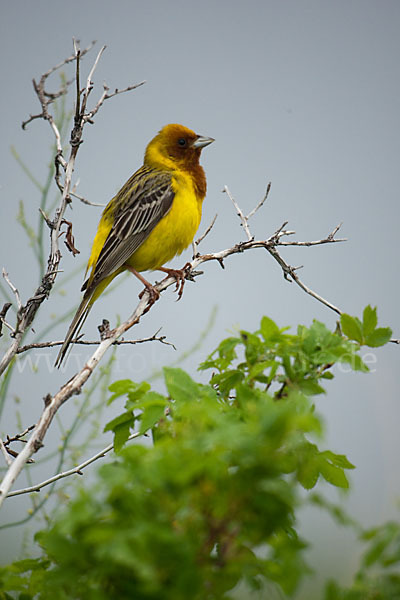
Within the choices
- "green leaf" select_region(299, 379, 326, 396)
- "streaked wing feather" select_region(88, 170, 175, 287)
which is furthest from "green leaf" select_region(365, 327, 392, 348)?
"streaked wing feather" select_region(88, 170, 175, 287)

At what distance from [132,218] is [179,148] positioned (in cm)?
73

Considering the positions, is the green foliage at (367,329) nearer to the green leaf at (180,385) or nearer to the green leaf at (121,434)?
the green leaf at (180,385)

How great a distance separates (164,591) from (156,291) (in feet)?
7.07

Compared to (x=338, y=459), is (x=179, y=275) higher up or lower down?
higher up

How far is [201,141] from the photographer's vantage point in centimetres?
383

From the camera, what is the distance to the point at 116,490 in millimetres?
903

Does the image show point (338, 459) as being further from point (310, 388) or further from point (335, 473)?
point (310, 388)

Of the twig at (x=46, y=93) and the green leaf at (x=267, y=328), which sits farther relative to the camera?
the twig at (x=46, y=93)

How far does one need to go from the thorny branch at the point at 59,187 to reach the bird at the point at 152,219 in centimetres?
68

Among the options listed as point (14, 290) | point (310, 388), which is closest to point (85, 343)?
point (14, 290)

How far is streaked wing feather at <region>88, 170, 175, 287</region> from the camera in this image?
3201 mm

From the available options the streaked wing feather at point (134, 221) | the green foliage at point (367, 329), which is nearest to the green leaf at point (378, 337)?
the green foliage at point (367, 329)

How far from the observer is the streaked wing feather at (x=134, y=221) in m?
3.20

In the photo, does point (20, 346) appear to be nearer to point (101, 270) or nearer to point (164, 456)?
point (101, 270)
